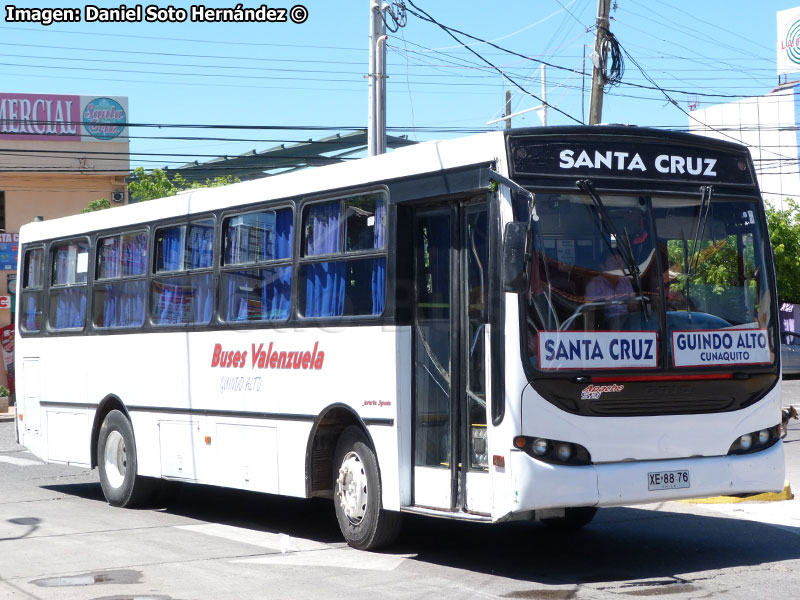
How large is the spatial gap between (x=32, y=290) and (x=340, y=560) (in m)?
7.67

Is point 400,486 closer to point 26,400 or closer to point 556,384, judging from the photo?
point 556,384

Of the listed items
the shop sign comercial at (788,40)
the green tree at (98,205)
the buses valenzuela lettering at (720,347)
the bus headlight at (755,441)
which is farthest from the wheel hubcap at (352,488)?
the shop sign comercial at (788,40)

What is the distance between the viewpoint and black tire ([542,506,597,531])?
1045 centimetres

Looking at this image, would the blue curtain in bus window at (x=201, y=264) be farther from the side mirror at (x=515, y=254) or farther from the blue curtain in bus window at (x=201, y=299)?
the side mirror at (x=515, y=254)

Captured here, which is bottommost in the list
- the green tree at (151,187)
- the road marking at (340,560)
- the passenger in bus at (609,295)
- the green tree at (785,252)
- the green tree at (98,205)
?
→ the road marking at (340,560)

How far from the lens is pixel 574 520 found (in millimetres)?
10594

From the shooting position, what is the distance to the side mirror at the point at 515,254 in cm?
788

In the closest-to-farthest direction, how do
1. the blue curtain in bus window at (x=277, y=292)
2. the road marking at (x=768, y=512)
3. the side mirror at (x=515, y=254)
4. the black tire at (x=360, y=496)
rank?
the side mirror at (x=515, y=254) < the black tire at (x=360, y=496) < the blue curtain in bus window at (x=277, y=292) < the road marking at (x=768, y=512)

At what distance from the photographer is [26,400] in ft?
49.7

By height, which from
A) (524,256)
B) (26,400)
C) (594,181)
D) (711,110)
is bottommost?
(26,400)

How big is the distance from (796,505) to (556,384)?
4.81 metres

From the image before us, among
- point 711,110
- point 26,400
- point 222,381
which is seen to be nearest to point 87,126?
point 26,400

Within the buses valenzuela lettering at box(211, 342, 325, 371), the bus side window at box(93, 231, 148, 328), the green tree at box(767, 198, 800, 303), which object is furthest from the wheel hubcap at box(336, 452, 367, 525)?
the green tree at box(767, 198, 800, 303)

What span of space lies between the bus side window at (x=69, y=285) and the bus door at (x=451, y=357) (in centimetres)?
620
